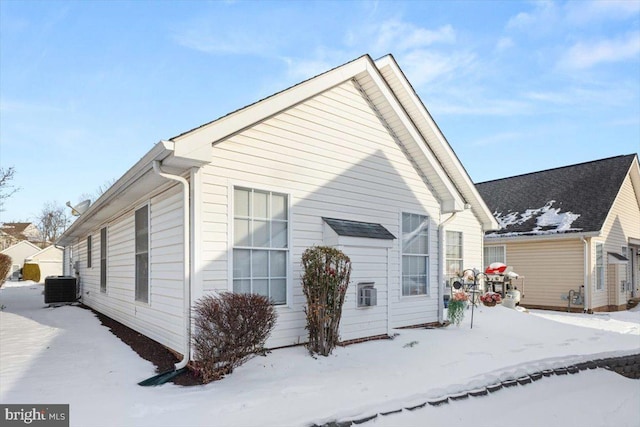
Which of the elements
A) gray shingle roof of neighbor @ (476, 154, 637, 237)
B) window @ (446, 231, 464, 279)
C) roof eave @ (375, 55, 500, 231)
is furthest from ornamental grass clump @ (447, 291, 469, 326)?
gray shingle roof of neighbor @ (476, 154, 637, 237)

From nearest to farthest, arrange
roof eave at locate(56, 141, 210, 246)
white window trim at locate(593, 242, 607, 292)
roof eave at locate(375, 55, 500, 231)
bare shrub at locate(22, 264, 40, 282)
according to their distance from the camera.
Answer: roof eave at locate(56, 141, 210, 246), roof eave at locate(375, 55, 500, 231), white window trim at locate(593, 242, 607, 292), bare shrub at locate(22, 264, 40, 282)

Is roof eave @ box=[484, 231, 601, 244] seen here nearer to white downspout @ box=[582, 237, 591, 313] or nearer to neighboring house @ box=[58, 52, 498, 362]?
white downspout @ box=[582, 237, 591, 313]

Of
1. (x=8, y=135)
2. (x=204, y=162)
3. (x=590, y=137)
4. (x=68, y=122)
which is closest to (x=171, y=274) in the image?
(x=204, y=162)

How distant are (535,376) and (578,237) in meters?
10.6

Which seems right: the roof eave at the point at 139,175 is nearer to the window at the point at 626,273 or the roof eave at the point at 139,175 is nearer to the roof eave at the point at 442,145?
the roof eave at the point at 442,145

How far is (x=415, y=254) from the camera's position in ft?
28.9

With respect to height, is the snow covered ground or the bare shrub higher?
the snow covered ground

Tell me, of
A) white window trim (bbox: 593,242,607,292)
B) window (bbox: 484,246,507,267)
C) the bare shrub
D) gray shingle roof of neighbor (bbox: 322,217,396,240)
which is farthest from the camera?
the bare shrub

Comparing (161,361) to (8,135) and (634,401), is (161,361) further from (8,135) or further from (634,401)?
(8,135)

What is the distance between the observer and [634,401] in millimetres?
6242

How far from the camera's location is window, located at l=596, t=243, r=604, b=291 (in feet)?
48.7

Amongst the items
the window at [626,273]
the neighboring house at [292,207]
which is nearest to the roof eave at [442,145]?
the neighboring house at [292,207]

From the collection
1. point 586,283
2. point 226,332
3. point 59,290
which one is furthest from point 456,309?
point 59,290

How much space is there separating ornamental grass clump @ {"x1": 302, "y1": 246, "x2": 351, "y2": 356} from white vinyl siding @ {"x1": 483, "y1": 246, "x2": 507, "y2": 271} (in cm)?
1247
